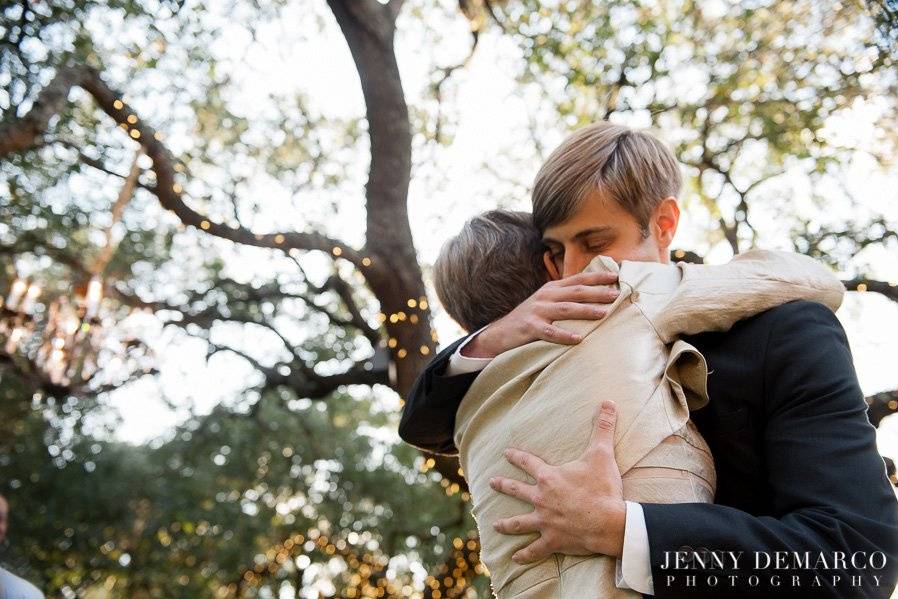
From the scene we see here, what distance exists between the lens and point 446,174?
9234 mm

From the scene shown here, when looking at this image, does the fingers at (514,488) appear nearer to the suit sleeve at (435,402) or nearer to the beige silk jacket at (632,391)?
the beige silk jacket at (632,391)

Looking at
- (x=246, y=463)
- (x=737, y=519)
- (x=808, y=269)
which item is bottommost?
(x=246, y=463)

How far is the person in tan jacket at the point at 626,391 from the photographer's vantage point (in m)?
1.29

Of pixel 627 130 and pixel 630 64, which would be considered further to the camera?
pixel 630 64

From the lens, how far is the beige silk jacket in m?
1.28

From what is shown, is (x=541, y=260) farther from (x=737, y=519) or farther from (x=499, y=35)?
(x=499, y=35)

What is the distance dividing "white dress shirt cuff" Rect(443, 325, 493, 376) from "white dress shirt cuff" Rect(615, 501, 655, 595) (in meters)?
0.51

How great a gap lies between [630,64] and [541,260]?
550 cm

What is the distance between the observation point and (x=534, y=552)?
4.32 ft

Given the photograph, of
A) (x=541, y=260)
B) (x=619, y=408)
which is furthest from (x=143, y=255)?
(x=619, y=408)

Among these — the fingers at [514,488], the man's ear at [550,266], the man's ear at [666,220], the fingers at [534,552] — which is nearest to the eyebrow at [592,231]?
the man's ear at [666,220]

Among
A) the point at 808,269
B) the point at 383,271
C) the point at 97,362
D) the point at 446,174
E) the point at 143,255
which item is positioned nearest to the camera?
the point at 808,269

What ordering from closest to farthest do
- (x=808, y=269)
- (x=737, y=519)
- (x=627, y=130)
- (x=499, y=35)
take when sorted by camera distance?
1. (x=737, y=519)
2. (x=808, y=269)
3. (x=627, y=130)
4. (x=499, y=35)

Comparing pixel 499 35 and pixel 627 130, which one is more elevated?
pixel 499 35
